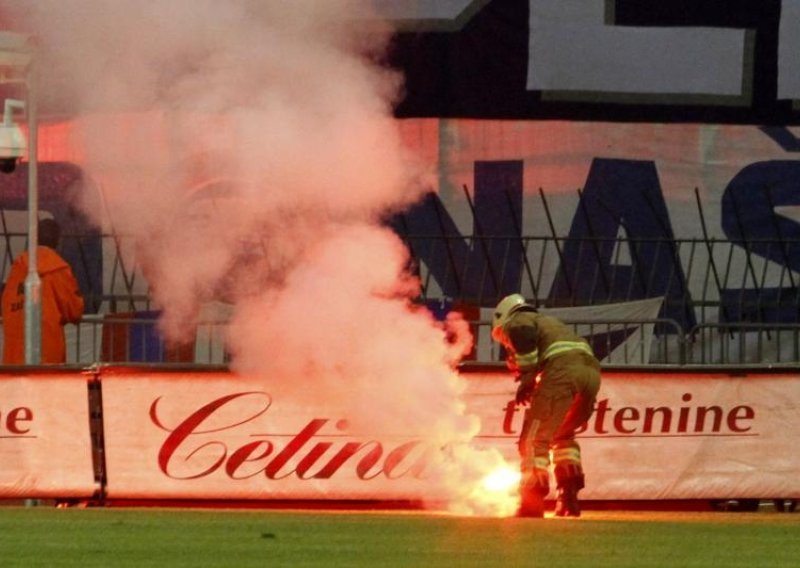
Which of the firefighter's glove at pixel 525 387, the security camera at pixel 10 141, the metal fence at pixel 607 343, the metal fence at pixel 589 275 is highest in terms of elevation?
the security camera at pixel 10 141

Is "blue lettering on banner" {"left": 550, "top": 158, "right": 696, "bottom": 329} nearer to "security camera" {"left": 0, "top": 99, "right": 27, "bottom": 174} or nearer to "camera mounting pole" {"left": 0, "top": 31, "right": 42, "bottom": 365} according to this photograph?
"camera mounting pole" {"left": 0, "top": 31, "right": 42, "bottom": 365}

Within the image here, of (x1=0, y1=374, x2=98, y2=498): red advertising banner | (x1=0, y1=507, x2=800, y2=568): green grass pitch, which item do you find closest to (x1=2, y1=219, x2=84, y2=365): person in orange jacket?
(x1=0, y1=374, x2=98, y2=498): red advertising banner

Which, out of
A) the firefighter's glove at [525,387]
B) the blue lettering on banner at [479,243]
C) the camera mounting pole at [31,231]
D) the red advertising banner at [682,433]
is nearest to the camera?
the firefighter's glove at [525,387]

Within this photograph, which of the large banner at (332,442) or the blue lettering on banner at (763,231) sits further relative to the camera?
the blue lettering on banner at (763,231)

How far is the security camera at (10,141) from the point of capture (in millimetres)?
16203

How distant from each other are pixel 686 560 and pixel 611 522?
9.04 ft

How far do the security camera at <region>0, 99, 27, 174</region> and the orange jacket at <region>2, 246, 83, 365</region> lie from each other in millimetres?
1085

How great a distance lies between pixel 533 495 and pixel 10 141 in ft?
16.3

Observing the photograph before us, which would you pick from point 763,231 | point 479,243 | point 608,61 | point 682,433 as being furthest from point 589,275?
point 682,433

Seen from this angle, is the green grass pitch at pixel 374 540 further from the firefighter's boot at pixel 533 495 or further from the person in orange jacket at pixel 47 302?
the person in orange jacket at pixel 47 302

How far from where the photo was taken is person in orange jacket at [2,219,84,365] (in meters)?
17.2

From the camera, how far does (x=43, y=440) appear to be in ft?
50.0

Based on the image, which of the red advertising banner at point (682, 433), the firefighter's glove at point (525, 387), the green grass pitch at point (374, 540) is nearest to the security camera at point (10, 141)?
the green grass pitch at point (374, 540)

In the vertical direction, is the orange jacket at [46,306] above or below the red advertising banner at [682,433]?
above
